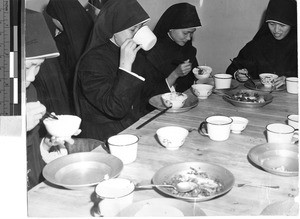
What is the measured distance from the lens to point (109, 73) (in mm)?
1762

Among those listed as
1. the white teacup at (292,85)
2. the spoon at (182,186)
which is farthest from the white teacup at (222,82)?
the spoon at (182,186)

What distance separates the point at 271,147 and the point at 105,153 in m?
0.51

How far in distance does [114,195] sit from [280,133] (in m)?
0.61

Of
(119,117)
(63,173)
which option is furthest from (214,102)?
(63,173)

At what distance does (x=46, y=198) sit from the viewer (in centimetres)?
98

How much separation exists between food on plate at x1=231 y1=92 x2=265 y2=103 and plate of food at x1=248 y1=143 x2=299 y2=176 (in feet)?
1.88

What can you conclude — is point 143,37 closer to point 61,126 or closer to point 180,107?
point 180,107

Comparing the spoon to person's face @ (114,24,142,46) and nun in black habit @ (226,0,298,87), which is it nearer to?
person's face @ (114,24,142,46)

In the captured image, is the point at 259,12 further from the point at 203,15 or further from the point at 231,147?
the point at 231,147

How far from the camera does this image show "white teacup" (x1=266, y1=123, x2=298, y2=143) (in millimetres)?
1243

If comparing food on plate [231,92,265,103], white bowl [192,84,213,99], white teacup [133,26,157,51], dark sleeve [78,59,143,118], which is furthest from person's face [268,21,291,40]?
dark sleeve [78,59,143,118]

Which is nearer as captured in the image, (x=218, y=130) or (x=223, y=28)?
(x=218, y=130)

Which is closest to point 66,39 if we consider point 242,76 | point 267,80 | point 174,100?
point 174,100

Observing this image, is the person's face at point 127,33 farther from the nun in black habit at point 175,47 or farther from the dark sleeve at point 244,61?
the dark sleeve at point 244,61
